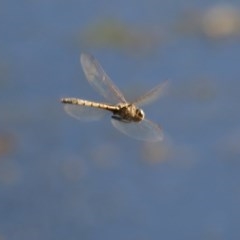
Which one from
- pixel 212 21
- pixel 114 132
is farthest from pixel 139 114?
pixel 212 21

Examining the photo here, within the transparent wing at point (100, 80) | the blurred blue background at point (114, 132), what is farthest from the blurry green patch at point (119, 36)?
the transparent wing at point (100, 80)

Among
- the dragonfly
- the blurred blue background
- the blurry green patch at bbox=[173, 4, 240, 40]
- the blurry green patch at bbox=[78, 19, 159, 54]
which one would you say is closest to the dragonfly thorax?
the dragonfly

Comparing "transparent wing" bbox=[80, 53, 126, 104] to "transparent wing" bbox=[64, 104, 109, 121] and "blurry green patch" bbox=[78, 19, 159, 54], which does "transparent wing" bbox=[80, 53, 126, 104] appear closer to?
"transparent wing" bbox=[64, 104, 109, 121]

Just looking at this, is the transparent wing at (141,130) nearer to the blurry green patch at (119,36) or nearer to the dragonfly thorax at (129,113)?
the dragonfly thorax at (129,113)

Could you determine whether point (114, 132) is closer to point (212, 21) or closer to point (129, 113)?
point (212, 21)

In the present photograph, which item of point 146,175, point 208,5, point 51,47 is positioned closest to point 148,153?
point 146,175
